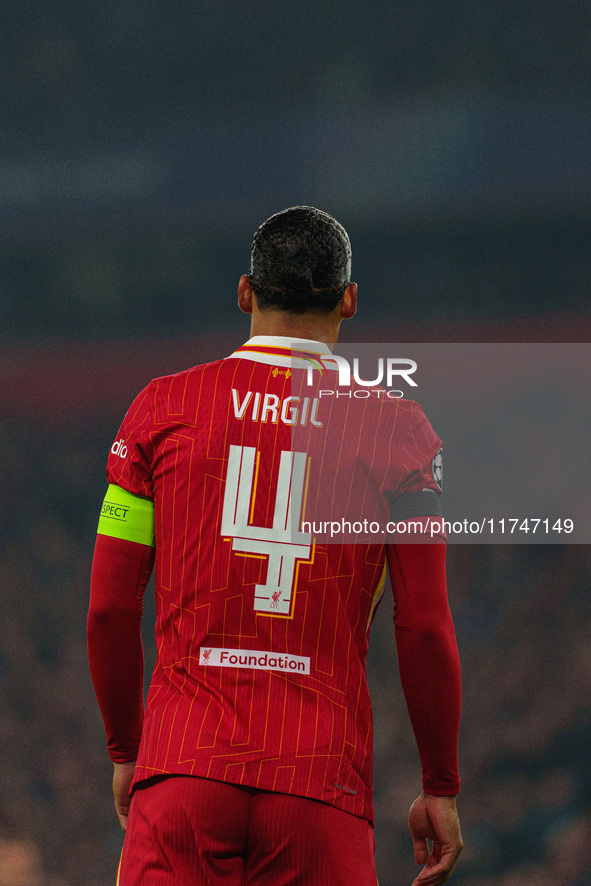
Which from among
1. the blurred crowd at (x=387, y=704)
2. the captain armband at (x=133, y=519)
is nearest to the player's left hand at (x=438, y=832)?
the captain armband at (x=133, y=519)

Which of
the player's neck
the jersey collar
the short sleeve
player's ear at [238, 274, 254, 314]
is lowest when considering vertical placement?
the short sleeve

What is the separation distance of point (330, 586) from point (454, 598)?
2.62 m

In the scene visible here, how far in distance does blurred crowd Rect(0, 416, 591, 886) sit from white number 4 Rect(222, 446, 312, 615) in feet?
8.60

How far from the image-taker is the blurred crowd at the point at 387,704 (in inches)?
132

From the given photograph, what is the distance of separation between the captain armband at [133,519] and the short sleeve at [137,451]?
0.01m

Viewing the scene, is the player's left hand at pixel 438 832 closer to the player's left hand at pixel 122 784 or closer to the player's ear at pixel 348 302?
the player's left hand at pixel 122 784

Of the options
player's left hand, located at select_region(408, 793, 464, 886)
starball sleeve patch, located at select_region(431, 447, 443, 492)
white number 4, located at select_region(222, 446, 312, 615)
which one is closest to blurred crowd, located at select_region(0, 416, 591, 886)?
player's left hand, located at select_region(408, 793, 464, 886)

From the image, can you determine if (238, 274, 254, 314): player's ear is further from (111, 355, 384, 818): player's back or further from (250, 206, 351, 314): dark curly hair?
(111, 355, 384, 818): player's back

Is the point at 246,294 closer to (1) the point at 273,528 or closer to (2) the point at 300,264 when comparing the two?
(2) the point at 300,264

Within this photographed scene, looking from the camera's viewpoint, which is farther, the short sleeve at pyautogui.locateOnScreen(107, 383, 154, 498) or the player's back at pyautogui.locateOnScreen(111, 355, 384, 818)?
the short sleeve at pyautogui.locateOnScreen(107, 383, 154, 498)

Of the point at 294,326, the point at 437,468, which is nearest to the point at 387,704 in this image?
the point at 437,468

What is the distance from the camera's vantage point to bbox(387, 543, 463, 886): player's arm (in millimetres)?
1152

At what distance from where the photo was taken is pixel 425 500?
1.15 meters

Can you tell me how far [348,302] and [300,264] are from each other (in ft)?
0.30
